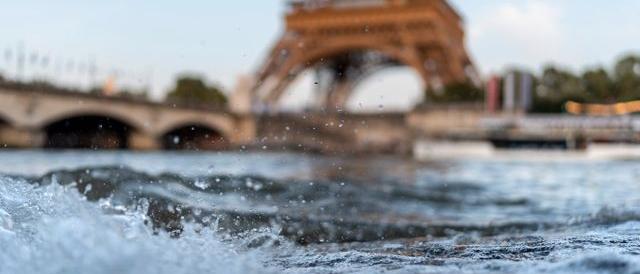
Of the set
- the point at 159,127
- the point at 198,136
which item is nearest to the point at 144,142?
the point at 159,127

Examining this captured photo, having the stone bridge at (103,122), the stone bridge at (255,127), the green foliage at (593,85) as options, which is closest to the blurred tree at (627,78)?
the green foliage at (593,85)

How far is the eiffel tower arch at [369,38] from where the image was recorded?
47.8 meters

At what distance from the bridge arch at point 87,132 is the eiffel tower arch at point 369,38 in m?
8.69

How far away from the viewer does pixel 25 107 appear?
32.5 m

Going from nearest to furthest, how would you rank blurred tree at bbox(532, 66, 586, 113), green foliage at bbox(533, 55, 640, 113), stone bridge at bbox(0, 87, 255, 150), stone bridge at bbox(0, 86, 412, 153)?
stone bridge at bbox(0, 87, 255, 150)
stone bridge at bbox(0, 86, 412, 153)
blurred tree at bbox(532, 66, 586, 113)
green foliage at bbox(533, 55, 640, 113)

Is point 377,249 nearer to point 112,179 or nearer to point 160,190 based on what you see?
point 160,190

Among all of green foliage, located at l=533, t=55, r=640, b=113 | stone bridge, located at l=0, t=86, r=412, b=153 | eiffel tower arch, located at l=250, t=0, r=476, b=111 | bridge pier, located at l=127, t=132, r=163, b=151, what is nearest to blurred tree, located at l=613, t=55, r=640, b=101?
green foliage, located at l=533, t=55, r=640, b=113

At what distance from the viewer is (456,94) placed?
1943 inches

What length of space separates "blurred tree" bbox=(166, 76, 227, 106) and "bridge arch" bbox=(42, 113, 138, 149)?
14.2 metres

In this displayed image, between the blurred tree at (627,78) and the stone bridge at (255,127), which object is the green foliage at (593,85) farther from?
the stone bridge at (255,127)

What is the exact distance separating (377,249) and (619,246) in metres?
1.14

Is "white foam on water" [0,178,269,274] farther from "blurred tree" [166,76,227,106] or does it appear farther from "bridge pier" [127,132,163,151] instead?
"blurred tree" [166,76,227,106]

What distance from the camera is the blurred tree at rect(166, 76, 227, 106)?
212ft

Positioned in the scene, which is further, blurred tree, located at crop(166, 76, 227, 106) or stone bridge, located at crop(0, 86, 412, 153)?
blurred tree, located at crop(166, 76, 227, 106)
